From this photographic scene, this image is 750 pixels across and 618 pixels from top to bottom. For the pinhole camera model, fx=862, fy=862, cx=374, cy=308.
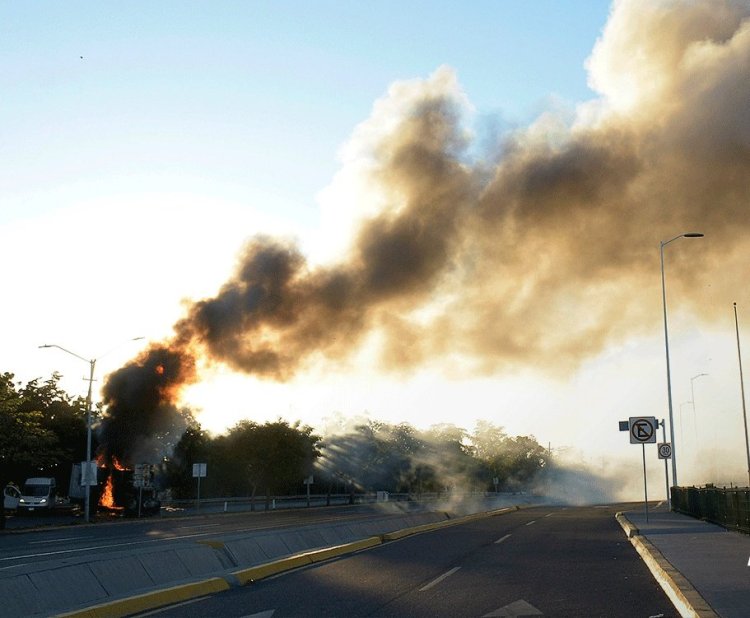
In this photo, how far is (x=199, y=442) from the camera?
73.4 m

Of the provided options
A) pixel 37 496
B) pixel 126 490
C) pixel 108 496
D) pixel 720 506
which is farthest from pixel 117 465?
pixel 720 506

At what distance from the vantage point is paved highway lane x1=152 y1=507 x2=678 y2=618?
11.1 m

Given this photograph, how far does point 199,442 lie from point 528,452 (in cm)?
10673

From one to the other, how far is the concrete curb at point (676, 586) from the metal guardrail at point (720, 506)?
4.58m

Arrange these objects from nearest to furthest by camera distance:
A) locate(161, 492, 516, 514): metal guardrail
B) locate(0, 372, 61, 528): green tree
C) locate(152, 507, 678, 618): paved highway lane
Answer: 1. locate(152, 507, 678, 618): paved highway lane
2. locate(0, 372, 61, 528): green tree
3. locate(161, 492, 516, 514): metal guardrail

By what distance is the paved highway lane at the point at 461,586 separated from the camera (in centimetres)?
1112

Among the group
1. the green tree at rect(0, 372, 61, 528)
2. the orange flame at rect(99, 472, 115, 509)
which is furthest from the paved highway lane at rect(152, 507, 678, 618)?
the orange flame at rect(99, 472, 115, 509)

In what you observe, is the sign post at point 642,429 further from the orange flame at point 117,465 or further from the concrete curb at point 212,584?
the orange flame at point 117,465

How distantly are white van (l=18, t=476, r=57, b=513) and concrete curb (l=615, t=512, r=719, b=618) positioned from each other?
4670cm

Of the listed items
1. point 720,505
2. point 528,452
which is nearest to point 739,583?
point 720,505

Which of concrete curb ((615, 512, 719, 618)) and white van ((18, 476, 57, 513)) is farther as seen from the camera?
white van ((18, 476, 57, 513))

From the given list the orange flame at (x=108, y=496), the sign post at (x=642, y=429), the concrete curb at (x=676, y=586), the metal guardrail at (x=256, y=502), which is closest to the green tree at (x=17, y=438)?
the orange flame at (x=108, y=496)

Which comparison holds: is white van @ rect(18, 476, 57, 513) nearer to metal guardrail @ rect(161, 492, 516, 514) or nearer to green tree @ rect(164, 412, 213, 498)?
metal guardrail @ rect(161, 492, 516, 514)

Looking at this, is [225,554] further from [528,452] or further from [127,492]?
[528,452]
